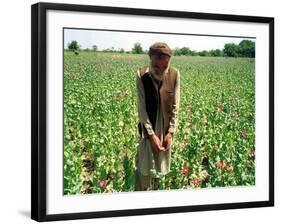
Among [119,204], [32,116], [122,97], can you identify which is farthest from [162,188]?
[32,116]

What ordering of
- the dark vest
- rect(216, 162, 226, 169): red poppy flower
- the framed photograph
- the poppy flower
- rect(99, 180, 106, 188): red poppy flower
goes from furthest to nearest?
rect(216, 162, 226, 169): red poppy flower → the poppy flower → the dark vest → rect(99, 180, 106, 188): red poppy flower → the framed photograph

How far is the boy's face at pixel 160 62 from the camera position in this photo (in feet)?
14.6

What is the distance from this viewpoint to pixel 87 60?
426 centimetres

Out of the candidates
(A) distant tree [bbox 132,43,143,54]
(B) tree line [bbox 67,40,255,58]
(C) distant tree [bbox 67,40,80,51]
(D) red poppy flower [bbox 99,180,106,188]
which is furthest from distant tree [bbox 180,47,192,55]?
(D) red poppy flower [bbox 99,180,106,188]

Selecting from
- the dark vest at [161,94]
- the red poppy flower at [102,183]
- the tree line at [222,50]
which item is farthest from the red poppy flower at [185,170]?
the tree line at [222,50]

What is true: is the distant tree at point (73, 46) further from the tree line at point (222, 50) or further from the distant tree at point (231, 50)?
the distant tree at point (231, 50)

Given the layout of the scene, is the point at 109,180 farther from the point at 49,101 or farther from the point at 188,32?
the point at 188,32

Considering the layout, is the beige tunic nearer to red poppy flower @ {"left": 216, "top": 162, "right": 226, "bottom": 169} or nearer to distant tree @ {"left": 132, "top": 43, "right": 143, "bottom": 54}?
distant tree @ {"left": 132, "top": 43, "right": 143, "bottom": 54}

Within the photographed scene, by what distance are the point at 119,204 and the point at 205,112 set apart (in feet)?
2.37

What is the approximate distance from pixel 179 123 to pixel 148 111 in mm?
212

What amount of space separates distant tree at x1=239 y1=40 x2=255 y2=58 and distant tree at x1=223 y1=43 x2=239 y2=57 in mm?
27

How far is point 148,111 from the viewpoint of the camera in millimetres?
4422

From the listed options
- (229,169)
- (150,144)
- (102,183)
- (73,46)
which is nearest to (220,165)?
(229,169)

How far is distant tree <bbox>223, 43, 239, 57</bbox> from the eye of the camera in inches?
185
